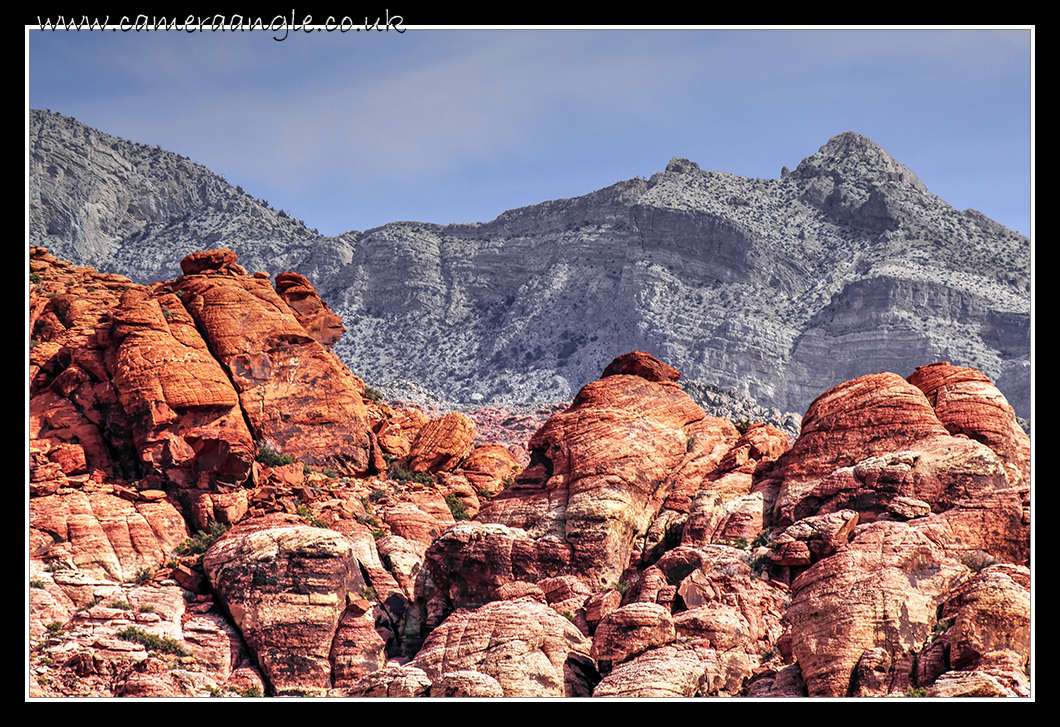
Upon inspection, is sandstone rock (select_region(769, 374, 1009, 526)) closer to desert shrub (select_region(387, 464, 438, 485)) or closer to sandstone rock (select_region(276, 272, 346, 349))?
desert shrub (select_region(387, 464, 438, 485))

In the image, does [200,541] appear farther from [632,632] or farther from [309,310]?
[309,310]

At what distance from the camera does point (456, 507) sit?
221 feet

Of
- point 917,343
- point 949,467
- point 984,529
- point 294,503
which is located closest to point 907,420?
point 949,467

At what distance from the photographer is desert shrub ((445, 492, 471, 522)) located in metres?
66.7

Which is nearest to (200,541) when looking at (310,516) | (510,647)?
(310,516)

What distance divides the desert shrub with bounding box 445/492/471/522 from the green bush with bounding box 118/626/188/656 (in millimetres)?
17913

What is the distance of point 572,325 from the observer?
200m

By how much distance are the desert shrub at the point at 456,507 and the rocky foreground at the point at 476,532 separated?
138 millimetres

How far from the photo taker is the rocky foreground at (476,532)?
45656 millimetres

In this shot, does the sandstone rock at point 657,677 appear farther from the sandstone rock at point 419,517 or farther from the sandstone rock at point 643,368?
the sandstone rock at point 643,368

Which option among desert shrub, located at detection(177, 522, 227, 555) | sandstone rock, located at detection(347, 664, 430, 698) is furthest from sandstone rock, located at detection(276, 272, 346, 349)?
sandstone rock, located at detection(347, 664, 430, 698)

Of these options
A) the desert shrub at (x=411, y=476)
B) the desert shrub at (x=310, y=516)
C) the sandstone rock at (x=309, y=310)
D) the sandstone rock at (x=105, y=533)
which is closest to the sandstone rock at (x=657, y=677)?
the desert shrub at (x=310, y=516)

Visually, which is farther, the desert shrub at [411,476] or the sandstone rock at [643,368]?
the desert shrub at [411,476]

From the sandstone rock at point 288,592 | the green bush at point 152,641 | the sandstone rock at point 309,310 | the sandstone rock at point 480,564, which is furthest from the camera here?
the sandstone rock at point 309,310
